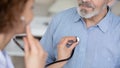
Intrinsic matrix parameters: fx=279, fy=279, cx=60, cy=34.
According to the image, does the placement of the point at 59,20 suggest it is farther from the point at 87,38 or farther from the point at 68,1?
the point at 68,1

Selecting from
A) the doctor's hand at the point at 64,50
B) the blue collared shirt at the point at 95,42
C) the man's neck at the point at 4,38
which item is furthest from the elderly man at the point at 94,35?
the man's neck at the point at 4,38

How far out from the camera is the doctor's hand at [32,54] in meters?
1.00

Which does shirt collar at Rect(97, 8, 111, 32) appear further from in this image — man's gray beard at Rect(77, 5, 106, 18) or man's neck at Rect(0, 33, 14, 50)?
man's neck at Rect(0, 33, 14, 50)

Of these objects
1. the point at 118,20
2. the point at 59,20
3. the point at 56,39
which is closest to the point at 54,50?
the point at 56,39

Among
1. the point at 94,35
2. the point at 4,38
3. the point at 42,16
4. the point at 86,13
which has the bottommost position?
the point at 42,16

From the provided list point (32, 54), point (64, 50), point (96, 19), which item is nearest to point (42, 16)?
point (96, 19)

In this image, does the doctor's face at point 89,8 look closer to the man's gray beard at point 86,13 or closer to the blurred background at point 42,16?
the man's gray beard at point 86,13

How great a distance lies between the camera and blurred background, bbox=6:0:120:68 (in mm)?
2346

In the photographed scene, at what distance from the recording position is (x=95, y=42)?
1.54 metres

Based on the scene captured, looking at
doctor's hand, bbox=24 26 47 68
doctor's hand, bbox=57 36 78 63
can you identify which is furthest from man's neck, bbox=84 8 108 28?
doctor's hand, bbox=24 26 47 68

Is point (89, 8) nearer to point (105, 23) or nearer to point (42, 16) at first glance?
point (105, 23)

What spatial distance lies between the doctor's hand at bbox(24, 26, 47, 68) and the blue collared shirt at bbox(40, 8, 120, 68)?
0.54 metres

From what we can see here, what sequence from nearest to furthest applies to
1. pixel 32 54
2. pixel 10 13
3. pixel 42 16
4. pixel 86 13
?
pixel 10 13, pixel 32 54, pixel 86 13, pixel 42 16

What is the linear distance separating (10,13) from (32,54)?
0.24m
